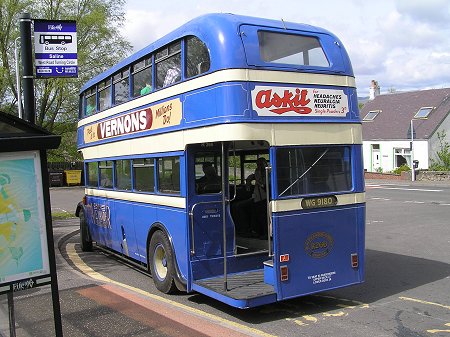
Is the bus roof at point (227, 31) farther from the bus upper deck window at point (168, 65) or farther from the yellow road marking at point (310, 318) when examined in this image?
the yellow road marking at point (310, 318)

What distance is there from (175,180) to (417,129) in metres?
38.7

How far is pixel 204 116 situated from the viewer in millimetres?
6469

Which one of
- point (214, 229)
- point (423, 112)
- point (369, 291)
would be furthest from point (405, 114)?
point (214, 229)

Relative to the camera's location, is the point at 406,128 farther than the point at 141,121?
Yes

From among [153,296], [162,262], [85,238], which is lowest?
[153,296]

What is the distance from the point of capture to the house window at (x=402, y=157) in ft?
139

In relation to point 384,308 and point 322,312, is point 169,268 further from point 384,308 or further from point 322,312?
point 384,308

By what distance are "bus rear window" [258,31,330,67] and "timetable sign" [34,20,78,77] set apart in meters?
3.34

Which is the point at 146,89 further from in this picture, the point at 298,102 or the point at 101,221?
the point at 101,221

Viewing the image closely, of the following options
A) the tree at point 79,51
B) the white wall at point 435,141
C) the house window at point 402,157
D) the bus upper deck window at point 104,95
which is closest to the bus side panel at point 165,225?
the bus upper deck window at point 104,95

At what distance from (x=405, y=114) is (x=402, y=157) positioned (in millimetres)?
4451

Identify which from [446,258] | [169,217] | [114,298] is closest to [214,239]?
[169,217]

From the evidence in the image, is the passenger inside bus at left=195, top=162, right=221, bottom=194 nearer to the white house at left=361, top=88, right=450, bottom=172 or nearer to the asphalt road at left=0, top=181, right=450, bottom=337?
the asphalt road at left=0, top=181, right=450, bottom=337

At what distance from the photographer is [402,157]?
43.2 metres
